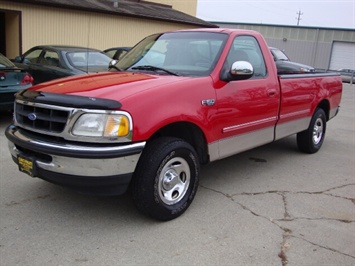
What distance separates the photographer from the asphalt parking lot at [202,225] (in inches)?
126

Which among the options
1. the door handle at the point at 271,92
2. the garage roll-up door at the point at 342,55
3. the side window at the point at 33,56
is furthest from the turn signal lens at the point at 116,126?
the garage roll-up door at the point at 342,55

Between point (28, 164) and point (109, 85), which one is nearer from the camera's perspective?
point (28, 164)

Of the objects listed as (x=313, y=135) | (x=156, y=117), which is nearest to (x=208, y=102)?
(x=156, y=117)

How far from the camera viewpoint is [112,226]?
3664 mm

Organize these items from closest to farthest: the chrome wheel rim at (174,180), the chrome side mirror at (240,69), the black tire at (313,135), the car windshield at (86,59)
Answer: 1. the chrome wheel rim at (174,180)
2. the chrome side mirror at (240,69)
3. the black tire at (313,135)
4. the car windshield at (86,59)

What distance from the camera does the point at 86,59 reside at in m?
9.37

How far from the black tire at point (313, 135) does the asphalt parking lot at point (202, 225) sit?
1233 millimetres

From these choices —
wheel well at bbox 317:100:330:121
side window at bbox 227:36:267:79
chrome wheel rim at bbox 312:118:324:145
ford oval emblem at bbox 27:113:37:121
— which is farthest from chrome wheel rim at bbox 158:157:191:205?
wheel well at bbox 317:100:330:121

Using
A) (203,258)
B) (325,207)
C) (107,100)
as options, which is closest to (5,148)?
(107,100)

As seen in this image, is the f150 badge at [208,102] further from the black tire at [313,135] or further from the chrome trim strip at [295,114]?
the black tire at [313,135]

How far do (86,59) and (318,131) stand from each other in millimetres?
5595

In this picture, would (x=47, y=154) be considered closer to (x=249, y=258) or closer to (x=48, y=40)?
(x=249, y=258)

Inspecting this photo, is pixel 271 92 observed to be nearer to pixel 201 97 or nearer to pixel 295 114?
pixel 295 114

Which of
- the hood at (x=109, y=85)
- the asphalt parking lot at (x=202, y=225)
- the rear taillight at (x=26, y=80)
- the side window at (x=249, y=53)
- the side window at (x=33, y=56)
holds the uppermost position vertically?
the side window at (x=249, y=53)
